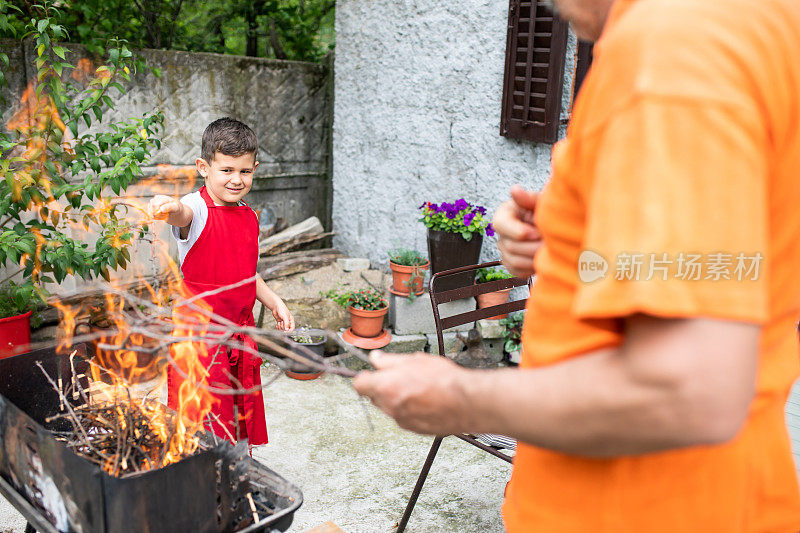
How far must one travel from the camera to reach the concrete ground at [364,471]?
3180 mm

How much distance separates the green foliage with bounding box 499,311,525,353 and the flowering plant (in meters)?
0.66

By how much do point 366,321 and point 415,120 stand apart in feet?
6.10

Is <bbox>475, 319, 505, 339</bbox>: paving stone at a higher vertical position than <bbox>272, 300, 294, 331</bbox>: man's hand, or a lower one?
lower

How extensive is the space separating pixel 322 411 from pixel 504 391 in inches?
143

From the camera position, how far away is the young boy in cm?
299

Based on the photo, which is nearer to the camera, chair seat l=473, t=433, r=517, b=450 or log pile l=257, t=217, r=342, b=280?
chair seat l=473, t=433, r=517, b=450

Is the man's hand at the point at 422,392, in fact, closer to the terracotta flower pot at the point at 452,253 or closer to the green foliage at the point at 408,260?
the terracotta flower pot at the point at 452,253

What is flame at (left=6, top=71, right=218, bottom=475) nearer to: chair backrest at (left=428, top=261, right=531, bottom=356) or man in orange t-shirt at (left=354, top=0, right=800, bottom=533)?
man in orange t-shirt at (left=354, top=0, right=800, bottom=533)

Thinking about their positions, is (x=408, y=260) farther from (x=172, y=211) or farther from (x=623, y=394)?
(x=623, y=394)

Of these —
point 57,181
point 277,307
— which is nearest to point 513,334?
point 277,307

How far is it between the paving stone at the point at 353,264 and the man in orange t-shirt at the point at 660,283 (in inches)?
198

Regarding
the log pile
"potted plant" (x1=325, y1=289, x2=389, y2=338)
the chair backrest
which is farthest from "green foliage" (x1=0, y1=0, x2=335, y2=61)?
the chair backrest

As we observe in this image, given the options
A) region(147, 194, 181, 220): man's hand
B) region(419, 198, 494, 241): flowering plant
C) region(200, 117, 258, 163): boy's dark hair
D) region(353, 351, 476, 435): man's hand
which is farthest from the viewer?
region(419, 198, 494, 241): flowering plant

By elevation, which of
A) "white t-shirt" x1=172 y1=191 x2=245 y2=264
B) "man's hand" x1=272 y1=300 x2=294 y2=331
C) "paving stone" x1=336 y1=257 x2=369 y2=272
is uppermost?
"white t-shirt" x1=172 y1=191 x2=245 y2=264
